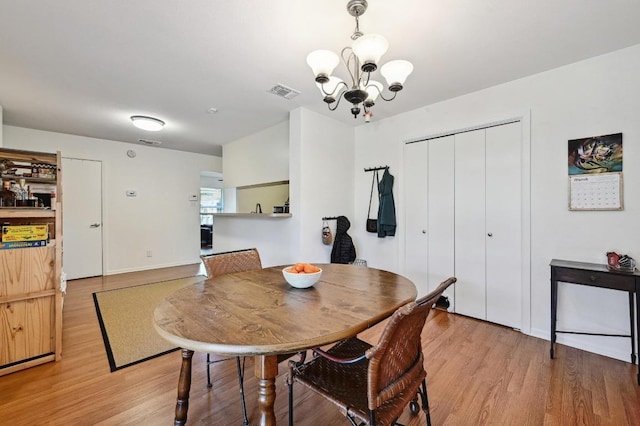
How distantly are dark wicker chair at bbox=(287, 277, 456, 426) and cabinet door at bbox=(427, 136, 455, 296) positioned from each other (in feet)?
6.74

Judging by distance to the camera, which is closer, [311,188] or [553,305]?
[553,305]

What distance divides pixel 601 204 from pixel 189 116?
4.43 meters

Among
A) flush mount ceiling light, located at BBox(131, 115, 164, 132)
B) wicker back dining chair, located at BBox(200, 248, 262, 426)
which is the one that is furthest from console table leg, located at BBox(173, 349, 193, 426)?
flush mount ceiling light, located at BBox(131, 115, 164, 132)

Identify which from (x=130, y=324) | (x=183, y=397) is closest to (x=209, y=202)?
(x=130, y=324)

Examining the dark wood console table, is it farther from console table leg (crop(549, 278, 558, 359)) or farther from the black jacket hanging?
the black jacket hanging

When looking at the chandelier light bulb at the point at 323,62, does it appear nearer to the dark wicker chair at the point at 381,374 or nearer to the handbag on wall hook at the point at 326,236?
the dark wicker chair at the point at 381,374

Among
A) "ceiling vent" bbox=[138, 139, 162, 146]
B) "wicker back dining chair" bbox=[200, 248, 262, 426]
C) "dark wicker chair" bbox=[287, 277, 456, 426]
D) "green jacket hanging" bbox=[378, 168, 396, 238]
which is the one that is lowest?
"dark wicker chair" bbox=[287, 277, 456, 426]

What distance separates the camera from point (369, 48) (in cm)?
148

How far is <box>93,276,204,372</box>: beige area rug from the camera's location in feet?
7.32

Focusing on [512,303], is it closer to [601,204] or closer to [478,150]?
[601,204]

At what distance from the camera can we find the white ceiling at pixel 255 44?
1.71 metres

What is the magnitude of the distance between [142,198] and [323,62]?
16.4ft

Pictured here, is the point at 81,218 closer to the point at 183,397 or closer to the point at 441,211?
the point at 183,397

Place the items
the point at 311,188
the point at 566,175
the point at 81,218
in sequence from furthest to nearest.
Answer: the point at 81,218 < the point at 311,188 < the point at 566,175
